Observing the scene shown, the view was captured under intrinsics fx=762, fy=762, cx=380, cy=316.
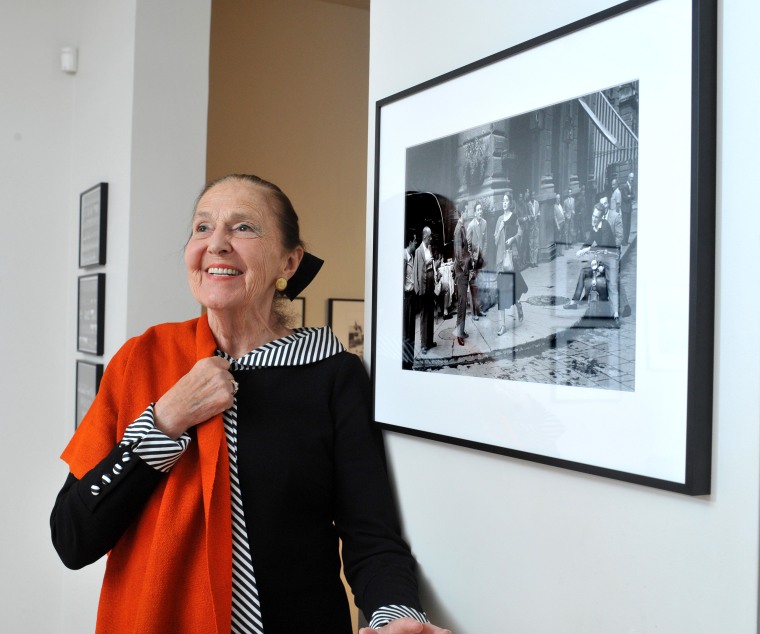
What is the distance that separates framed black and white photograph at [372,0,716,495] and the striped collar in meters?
0.21

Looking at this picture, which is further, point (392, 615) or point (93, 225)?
point (93, 225)

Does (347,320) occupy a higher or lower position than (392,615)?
higher

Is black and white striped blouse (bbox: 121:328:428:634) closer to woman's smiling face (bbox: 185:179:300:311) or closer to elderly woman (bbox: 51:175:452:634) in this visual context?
elderly woman (bbox: 51:175:452:634)

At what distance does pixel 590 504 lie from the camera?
897 mm

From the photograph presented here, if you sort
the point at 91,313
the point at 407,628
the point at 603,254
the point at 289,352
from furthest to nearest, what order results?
the point at 91,313 < the point at 289,352 < the point at 407,628 < the point at 603,254

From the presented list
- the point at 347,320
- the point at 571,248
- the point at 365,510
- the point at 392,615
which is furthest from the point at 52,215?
the point at 571,248

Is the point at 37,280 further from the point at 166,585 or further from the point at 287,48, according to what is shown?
the point at 166,585

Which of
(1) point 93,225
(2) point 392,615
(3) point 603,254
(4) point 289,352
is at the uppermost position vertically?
(1) point 93,225

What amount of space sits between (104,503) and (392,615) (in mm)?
509

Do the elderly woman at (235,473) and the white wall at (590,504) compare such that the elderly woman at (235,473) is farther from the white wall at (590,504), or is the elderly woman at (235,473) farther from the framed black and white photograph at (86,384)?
the framed black and white photograph at (86,384)

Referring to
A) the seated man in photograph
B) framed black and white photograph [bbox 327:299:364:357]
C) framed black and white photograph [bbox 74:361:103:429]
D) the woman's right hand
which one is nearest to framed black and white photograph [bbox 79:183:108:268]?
framed black and white photograph [bbox 74:361:103:429]

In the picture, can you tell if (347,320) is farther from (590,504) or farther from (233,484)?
(590,504)

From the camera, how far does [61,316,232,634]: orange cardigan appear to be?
4.03ft

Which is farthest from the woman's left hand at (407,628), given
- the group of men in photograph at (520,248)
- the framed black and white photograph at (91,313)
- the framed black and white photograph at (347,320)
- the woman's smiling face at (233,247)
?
the framed black and white photograph at (347,320)
